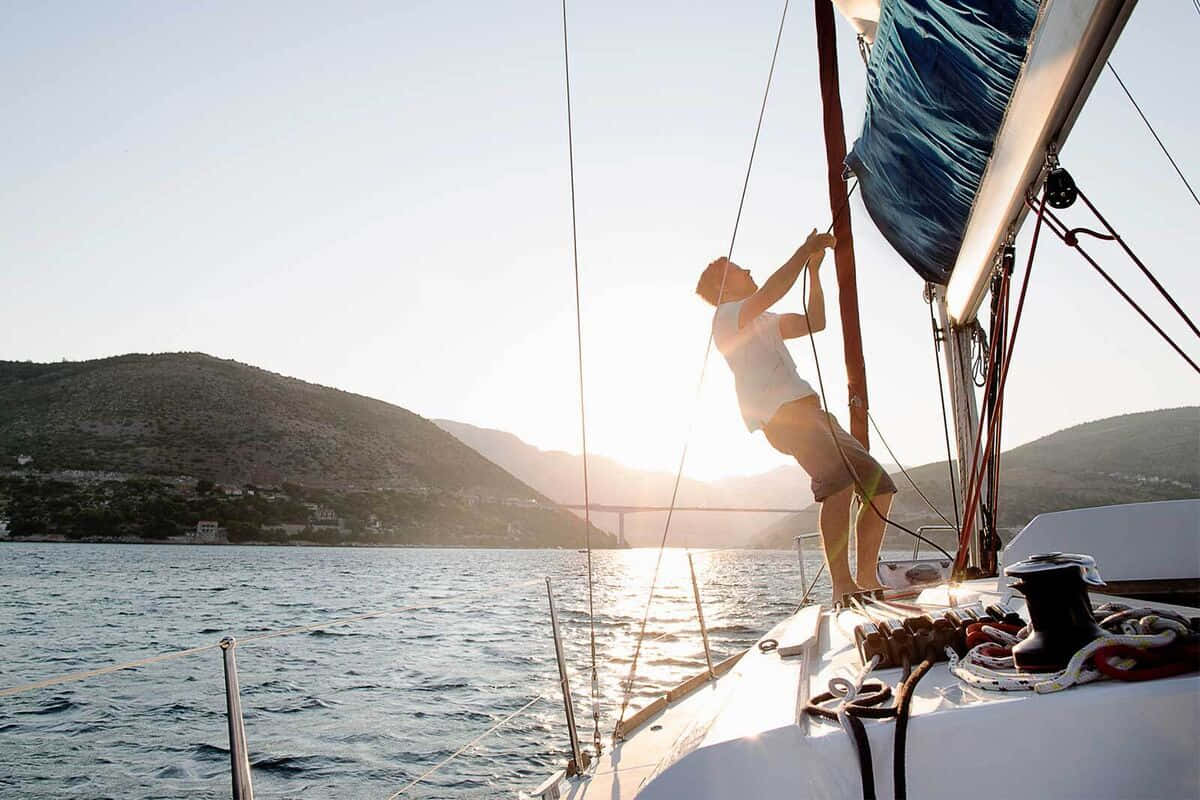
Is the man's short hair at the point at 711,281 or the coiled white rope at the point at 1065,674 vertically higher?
the man's short hair at the point at 711,281

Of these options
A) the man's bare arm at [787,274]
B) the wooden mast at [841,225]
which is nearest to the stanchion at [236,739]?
the man's bare arm at [787,274]

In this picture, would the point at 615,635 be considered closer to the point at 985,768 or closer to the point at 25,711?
the point at 25,711

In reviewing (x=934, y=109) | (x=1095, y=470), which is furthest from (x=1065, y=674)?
(x=1095, y=470)

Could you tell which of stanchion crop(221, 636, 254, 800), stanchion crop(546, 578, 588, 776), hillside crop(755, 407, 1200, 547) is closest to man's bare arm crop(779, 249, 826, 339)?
stanchion crop(546, 578, 588, 776)

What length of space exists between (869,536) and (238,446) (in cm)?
6336

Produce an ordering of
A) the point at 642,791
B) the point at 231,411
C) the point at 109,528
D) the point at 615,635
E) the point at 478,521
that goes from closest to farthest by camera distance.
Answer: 1. the point at 642,791
2. the point at 615,635
3. the point at 109,528
4. the point at 231,411
5. the point at 478,521

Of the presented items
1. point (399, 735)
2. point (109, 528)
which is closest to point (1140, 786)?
point (399, 735)

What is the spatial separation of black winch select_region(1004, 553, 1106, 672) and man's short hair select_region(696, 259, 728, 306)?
1.87 m

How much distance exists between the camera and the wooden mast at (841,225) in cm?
338

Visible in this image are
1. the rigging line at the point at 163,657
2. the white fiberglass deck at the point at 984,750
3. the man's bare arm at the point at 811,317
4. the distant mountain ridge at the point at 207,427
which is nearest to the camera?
the white fiberglass deck at the point at 984,750

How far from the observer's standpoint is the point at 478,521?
2662 inches

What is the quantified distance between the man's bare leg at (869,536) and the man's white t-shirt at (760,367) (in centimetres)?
44

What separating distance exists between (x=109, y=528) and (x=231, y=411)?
13.5 meters

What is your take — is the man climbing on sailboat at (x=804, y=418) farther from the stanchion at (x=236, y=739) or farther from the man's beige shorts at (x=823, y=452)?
the stanchion at (x=236, y=739)
